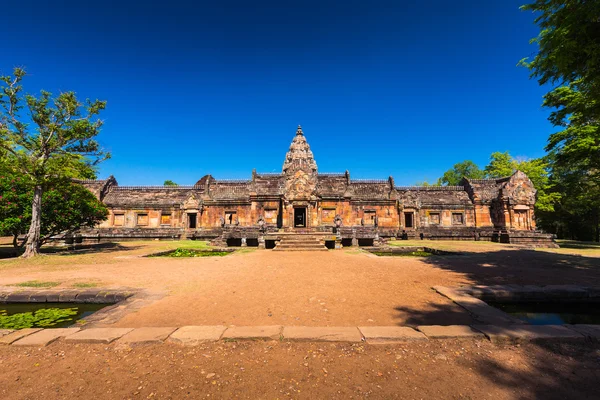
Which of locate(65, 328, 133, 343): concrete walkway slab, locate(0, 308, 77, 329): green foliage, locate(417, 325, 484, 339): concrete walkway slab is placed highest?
locate(417, 325, 484, 339): concrete walkway slab

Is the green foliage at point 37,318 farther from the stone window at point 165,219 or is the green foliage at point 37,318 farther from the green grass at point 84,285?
the stone window at point 165,219

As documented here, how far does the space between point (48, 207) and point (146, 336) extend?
16245mm

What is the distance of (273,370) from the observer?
3.24 metres

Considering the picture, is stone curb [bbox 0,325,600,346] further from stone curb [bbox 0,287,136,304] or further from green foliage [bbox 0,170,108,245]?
green foliage [bbox 0,170,108,245]

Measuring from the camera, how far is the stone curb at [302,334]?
390 centimetres

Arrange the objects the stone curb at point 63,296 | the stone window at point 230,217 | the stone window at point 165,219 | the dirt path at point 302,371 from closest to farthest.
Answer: the dirt path at point 302,371
the stone curb at point 63,296
the stone window at point 230,217
the stone window at point 165,219

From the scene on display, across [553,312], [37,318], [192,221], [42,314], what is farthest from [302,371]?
[192,221]

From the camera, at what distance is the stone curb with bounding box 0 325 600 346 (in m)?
3.90

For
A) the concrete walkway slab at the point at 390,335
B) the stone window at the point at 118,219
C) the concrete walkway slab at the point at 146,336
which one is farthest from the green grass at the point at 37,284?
the stone window at the point at 118,219

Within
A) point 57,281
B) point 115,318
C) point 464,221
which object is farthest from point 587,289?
point 464,221

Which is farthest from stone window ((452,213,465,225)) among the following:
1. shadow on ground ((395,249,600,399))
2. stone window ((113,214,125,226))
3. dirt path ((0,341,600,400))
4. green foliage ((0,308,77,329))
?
stone window ((113,214,125,226))

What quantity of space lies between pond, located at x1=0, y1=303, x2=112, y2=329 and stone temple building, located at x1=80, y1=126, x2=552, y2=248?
18278 millimetres

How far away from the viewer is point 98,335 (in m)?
4.04

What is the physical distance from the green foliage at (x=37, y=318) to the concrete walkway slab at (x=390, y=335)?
5894mm
